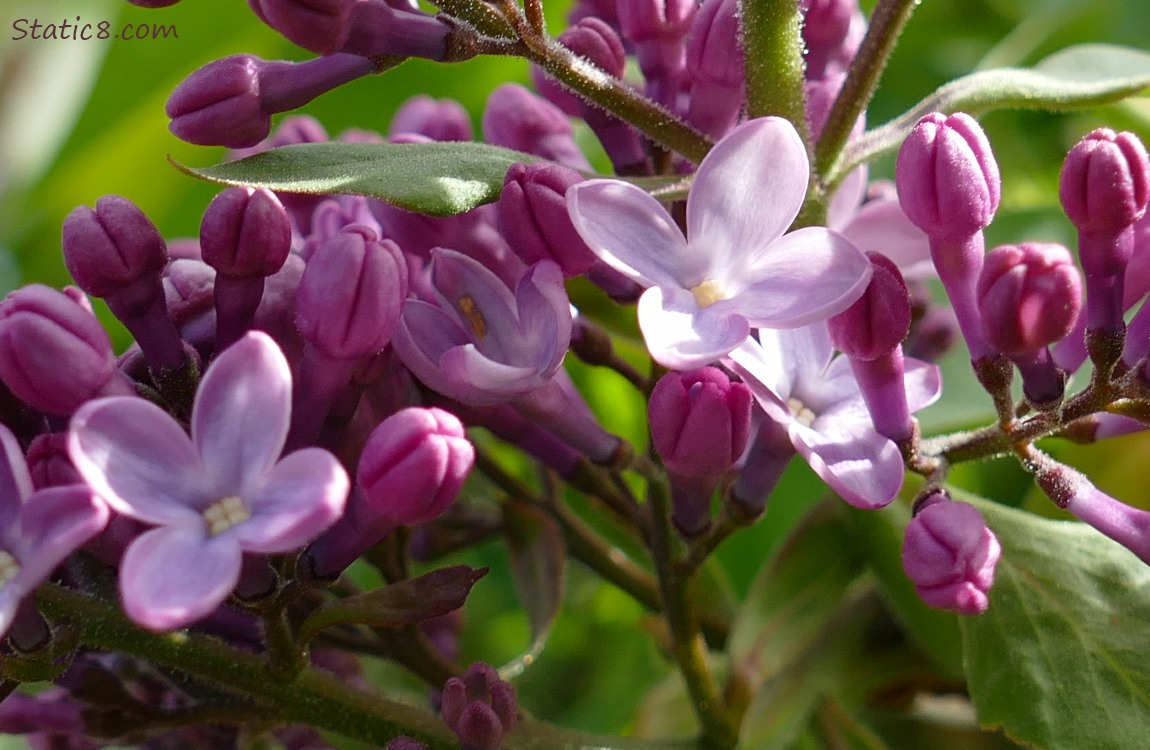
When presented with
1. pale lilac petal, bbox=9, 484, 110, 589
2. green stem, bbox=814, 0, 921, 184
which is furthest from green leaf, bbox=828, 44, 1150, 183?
pale lilac petal, bbox=9, 484, 110, 589

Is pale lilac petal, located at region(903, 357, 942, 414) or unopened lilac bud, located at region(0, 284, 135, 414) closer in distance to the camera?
unopened lilac bud, located at region(0, 284, 135, 414)

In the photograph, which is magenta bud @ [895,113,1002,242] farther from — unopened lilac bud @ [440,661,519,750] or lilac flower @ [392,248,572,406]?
unopened lilac bud @ [440,661,519,750]

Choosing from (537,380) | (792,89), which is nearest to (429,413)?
(537,380)

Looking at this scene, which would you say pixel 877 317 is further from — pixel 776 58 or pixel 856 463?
pixel 776 58

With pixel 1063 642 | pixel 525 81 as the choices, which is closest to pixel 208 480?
pixel 1063 642

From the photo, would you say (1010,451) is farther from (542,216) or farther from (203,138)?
(203,138)

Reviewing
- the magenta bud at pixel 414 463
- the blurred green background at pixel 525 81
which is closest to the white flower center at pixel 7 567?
the magenta bud at pixel 414 463
